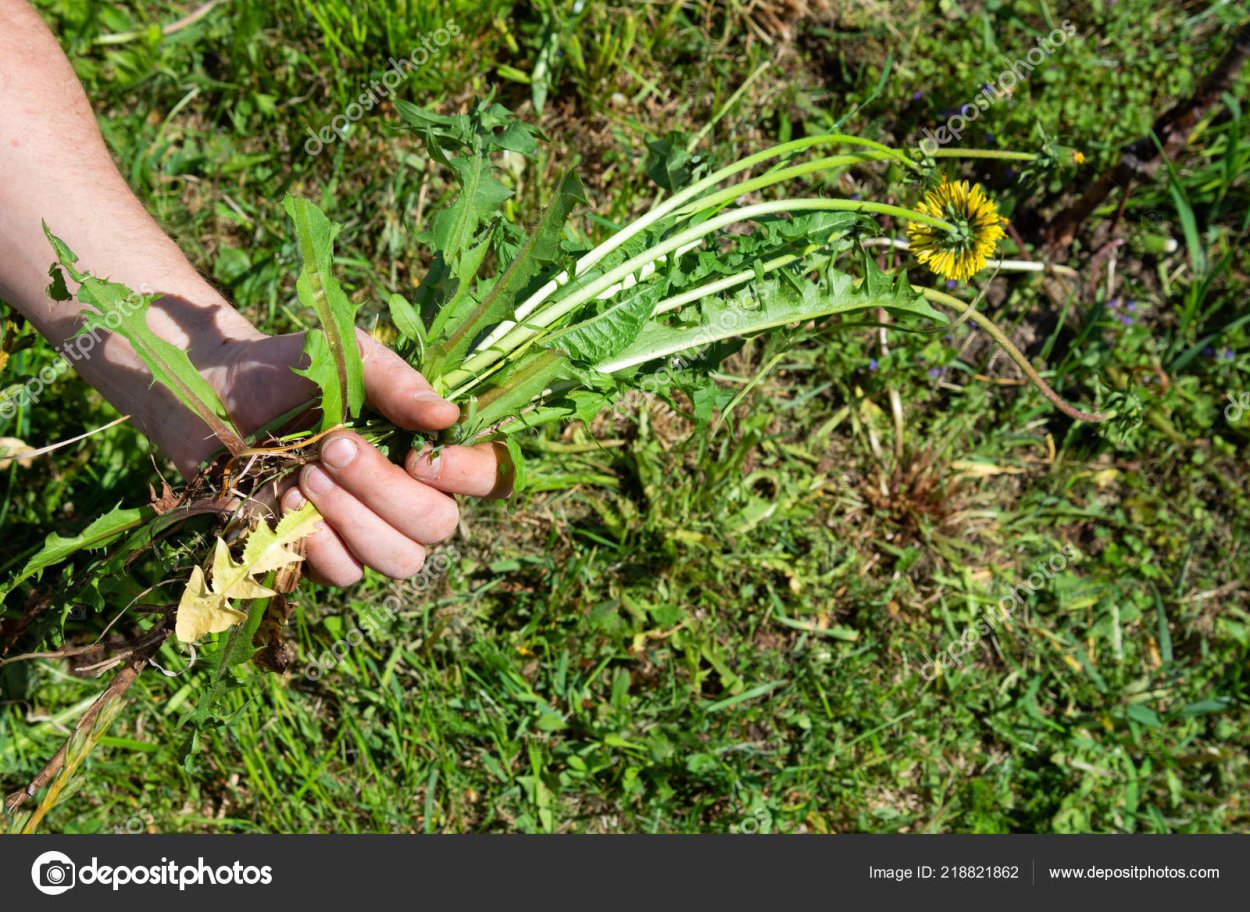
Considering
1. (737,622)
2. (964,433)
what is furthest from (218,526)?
(964,433)

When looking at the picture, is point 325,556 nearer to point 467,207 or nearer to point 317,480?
point 317,480

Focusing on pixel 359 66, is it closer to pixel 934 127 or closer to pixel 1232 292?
pixel 934 127

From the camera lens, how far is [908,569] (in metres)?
2.92

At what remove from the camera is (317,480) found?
69.3 inches

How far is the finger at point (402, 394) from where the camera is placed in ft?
5.60

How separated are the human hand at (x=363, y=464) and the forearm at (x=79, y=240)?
0.31 ft

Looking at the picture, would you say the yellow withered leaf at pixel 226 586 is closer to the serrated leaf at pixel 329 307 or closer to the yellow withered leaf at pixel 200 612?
the yellow withered leaf at pixel 200 612

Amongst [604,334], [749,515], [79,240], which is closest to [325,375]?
[604,334]

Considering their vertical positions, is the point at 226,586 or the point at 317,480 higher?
the point at 317,480

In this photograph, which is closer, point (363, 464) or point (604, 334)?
point (363, 464)

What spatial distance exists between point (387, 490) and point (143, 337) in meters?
0.49

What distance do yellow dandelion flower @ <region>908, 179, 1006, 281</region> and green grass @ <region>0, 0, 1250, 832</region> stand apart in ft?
2.97
